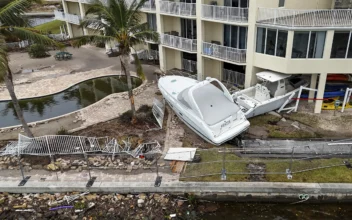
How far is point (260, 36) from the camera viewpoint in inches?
778

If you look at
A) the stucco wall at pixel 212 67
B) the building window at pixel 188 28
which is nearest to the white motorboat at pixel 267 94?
the stucco wall at pixel 212 67

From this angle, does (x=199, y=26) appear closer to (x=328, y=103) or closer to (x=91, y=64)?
(x=328, y=103)

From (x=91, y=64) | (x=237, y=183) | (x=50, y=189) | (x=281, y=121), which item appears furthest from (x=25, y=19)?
(x=91, y=64)

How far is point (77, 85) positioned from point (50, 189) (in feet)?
47.6

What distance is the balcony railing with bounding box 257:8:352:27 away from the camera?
17297mm

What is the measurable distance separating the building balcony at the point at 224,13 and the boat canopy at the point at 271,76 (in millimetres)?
3722

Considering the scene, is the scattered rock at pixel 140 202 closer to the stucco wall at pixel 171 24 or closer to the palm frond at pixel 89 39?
the palm frond at pixel 89 39

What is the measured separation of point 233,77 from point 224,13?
522 centimetres

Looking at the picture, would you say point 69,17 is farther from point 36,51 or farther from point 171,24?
point 171,24

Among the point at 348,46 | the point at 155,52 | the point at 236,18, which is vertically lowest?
the point at 155,52

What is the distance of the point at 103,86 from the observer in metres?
27.2

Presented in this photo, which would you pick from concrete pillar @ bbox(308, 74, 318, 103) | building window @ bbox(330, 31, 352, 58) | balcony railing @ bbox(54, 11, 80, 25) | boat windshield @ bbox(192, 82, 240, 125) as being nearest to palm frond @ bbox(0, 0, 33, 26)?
boat windshield @ bbox(192, 82, 240, 125)

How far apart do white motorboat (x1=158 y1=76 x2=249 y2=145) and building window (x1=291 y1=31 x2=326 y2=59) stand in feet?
17.2

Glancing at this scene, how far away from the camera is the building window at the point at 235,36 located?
21.9m
